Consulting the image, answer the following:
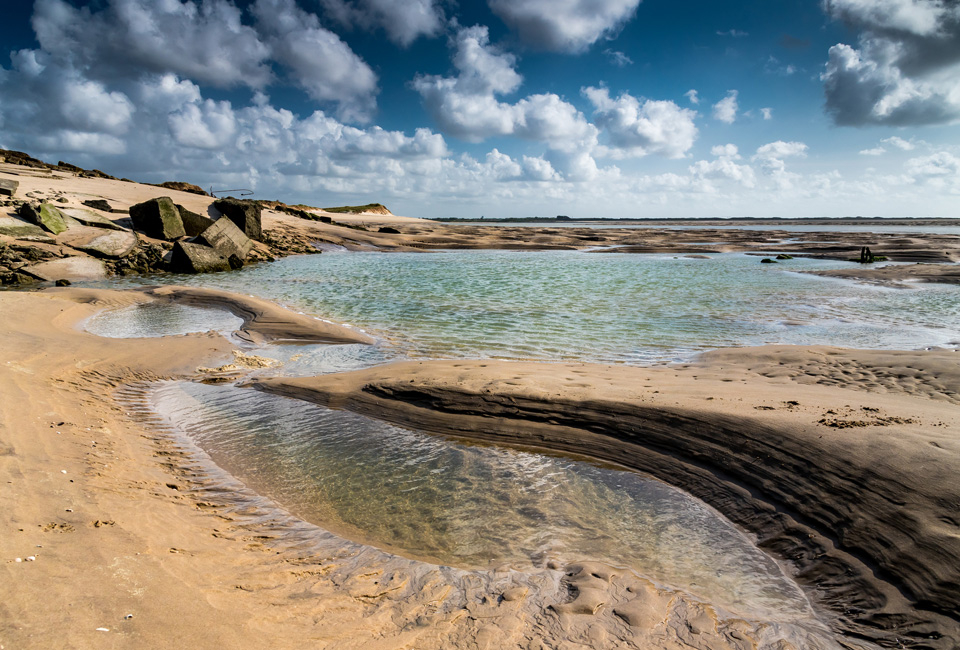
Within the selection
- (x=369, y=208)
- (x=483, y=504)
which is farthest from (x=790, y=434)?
(x=369, y=208)

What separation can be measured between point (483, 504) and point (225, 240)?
22783 millimetres

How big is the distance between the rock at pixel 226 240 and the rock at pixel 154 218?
1.93 meters

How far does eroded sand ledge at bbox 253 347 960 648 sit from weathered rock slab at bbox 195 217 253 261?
17.6m

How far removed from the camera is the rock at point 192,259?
2067 centimetres

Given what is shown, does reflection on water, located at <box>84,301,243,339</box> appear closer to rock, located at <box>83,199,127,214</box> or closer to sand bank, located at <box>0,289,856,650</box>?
sand bank, located at <box>0,289,856,650</box>

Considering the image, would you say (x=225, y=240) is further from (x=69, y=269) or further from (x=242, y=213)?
(x=69, y=269)

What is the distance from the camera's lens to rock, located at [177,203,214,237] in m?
24.6

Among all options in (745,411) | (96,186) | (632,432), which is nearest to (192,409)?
(632,432)

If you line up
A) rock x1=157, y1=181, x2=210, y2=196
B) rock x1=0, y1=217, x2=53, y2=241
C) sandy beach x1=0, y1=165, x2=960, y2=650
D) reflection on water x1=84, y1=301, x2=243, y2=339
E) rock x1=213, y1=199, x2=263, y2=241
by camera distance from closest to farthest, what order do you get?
sandy beach x1=0, y1=165, x2=960, y2=650
reflection on water x1=84, y1=301, x2=243, y2=339
rock x1=0, y1=217, x2=53, y2=241
rock x1=213, y1=199, x2=263, y2=241
rock x1=157, y1=181, x2=210, y2=196

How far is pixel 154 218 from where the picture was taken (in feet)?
75.0

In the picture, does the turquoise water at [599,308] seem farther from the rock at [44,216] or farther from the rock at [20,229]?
the rock at [44,216]

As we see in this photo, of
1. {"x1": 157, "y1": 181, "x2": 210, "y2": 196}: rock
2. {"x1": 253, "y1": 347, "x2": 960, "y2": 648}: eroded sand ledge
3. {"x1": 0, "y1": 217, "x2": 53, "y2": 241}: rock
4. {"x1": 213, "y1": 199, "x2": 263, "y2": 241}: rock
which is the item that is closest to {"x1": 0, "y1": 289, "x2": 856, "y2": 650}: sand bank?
{"x1": 253, "y1": 347, "x2": 960, "y2": 648}: eroded sand ledge

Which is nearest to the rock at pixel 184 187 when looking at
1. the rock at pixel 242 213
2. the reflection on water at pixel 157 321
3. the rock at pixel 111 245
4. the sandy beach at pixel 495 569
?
the rock at pixel 242 213

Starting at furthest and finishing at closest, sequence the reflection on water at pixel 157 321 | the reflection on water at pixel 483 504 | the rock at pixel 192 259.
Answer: the rock at pixel 192 259 < the reflection on water at pixel 157 321 < the reflection on water at pixel 483 504
